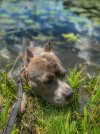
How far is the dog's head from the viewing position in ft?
16.8

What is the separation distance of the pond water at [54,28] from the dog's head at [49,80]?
6.60 feet

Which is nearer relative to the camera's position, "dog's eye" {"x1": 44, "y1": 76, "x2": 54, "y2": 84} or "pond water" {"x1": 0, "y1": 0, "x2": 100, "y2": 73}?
"dog's eye" {"x1": 44, "y1": 76, "x2": 54, "y2": 84}

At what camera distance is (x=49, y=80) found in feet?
17.2

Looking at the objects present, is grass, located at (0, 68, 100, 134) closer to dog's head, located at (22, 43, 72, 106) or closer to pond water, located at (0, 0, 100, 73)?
dog's head, located at (22, 43, 72, 106)

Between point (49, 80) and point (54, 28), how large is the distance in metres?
5.94

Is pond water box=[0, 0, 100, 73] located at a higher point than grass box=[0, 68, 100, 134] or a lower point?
lower

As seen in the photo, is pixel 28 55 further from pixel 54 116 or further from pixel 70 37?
pixel 70 37

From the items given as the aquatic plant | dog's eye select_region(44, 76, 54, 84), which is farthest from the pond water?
dog's eye select_region(44, 76, 54, 84)

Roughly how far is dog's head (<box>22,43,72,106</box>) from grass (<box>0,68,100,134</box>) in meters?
0.17

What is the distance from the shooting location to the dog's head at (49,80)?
202 inches

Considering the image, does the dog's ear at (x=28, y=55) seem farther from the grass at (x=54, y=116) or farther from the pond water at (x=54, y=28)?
the pond water at (x=54, y=28)

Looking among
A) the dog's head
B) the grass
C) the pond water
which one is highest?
the dog's head

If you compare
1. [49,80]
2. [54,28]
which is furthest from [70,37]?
[49,80]

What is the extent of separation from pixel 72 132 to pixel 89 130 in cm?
29
